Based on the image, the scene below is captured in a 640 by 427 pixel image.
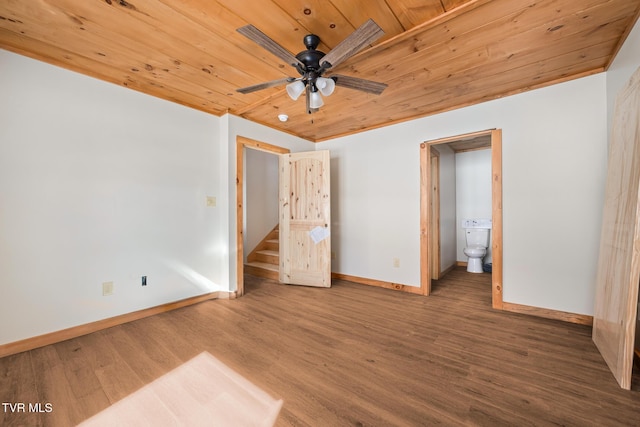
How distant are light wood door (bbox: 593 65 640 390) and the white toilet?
7.92 feet

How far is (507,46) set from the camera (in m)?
1.98

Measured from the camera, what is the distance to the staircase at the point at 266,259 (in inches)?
170

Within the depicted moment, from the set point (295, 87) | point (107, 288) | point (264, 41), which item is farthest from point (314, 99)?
point (107, 288)

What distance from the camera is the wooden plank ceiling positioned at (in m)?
1.60

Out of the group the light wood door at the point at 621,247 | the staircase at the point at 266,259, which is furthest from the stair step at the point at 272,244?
the light wood door at the point at 621,247

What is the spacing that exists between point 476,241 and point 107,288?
17.9 ft

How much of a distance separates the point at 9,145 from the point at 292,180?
279 cm

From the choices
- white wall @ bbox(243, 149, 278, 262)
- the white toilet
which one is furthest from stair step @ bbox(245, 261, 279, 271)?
the white toilet

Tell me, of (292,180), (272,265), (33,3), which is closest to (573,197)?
(292,180)

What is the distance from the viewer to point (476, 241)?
4.69m

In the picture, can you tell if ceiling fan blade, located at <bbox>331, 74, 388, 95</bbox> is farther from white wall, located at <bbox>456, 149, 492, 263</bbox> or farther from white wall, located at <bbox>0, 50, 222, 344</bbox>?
white wall, located at <bbox>456, 149, 492, 263</bbox>

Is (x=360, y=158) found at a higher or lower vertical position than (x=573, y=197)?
higher

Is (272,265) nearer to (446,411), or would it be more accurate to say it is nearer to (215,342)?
(215,342)

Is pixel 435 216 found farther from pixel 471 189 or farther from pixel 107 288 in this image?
pixel 107 288
